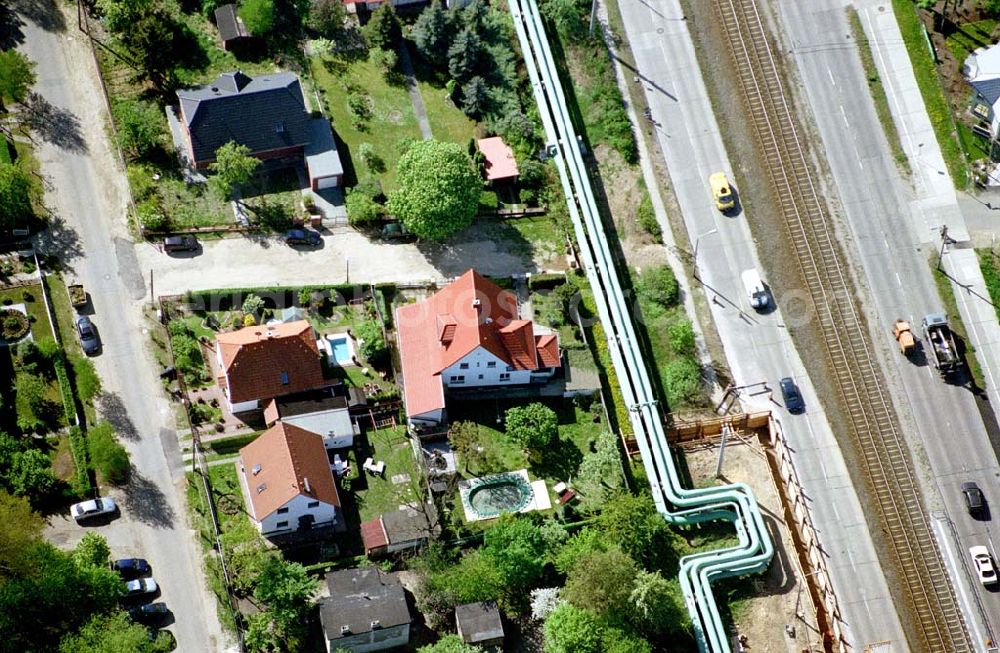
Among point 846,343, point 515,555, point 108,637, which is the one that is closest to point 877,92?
point 846,343

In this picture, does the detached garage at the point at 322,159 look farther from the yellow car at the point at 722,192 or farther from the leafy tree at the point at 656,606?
the leafy tree at the point at 656,606

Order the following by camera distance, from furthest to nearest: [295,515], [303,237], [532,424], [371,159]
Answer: [371,159]
[303,237]
[532,424]
[295,515]

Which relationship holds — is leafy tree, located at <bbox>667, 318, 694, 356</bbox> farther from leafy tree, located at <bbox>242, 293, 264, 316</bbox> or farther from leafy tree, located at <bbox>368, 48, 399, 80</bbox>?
leafy tree, located at <bbox>368, 48, 399, 80</bbox>

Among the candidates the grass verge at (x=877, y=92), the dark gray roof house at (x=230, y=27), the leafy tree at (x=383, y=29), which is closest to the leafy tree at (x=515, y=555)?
the leafy tree at (x=383, y=29)

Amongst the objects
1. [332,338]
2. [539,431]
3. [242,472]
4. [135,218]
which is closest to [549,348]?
[539,431]

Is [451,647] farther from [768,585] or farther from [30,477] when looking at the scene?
[30,477]

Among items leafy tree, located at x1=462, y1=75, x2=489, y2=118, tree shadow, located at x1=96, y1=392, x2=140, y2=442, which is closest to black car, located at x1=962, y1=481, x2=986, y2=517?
leafy tree, located at x1=462, y1=75, x2=489, y2=118
